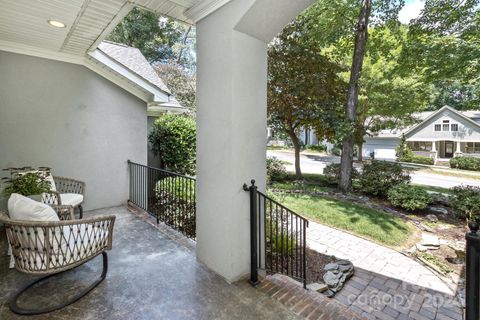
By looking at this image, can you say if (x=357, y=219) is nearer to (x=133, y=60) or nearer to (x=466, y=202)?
(x=466, y=202)

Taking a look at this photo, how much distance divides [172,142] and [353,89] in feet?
Result: 23.0

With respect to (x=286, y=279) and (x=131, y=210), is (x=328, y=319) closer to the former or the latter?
(x=286, y=279)

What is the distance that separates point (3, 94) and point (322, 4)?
10.0 metres

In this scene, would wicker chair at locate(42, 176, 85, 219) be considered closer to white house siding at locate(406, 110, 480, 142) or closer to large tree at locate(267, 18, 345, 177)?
large tree at locate(267, 18, 345, 177)

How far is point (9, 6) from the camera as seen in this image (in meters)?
2.99

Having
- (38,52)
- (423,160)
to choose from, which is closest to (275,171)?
(38,52)

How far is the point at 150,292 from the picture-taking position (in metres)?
2.54

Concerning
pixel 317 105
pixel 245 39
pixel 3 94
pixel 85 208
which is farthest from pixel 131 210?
pixel 317 105

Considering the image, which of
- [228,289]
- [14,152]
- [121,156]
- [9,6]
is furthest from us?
[121,156]

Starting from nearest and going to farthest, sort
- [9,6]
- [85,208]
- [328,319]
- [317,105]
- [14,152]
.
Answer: [328,319] < [9,6] < [14,152] < [85,208] < [317,105]

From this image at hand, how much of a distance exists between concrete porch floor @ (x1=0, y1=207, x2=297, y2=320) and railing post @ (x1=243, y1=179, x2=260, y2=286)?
15 cm

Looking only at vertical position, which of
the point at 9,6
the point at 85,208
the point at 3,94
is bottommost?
the point at 85,208

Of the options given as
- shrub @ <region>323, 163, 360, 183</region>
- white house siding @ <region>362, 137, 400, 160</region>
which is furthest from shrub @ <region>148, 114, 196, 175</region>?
white house siding @ <region>362, 137, 400, 160</region>

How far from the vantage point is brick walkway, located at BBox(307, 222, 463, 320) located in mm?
3387
